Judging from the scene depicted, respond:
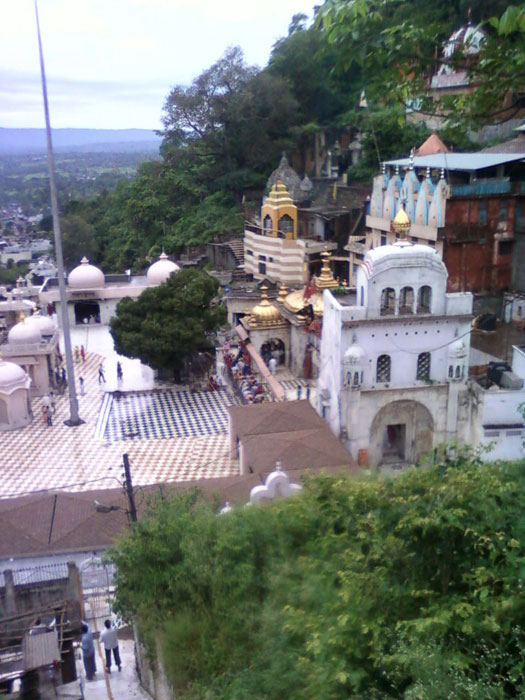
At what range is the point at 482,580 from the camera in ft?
20.1

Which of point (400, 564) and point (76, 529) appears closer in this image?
point (400, 564)

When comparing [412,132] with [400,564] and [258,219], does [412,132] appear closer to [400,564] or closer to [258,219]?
[258,219]

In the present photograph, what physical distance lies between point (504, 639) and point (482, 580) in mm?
513

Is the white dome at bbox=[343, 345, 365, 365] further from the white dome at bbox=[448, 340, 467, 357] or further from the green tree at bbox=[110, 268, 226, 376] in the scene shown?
the green tree at bbox=[110, 268, 226, 376]

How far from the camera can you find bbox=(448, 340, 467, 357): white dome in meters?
18.9

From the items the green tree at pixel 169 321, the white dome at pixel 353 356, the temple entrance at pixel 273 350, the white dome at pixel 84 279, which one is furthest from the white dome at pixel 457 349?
the white dome at pixel 84 279

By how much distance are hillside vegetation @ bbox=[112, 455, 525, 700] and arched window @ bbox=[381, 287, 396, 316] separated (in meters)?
9.51

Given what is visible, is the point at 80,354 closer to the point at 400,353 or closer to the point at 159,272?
the point at 159,272

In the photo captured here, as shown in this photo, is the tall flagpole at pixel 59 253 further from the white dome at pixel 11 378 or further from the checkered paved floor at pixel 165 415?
the white dome at pixel 11 378

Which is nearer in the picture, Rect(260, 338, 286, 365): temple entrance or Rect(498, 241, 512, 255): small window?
Rect(498, 241, 512, 255): small window


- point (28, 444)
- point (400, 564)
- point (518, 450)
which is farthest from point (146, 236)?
point (400, 564)

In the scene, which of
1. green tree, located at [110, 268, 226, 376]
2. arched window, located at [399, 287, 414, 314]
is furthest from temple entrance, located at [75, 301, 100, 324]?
arched window, located at [399, 287, 414, 314]

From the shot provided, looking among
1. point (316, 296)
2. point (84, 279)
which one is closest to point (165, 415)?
point (316, 296)

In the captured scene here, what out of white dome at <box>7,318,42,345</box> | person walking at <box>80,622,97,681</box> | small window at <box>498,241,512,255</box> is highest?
small window at <box>498,241,512,255</box>
